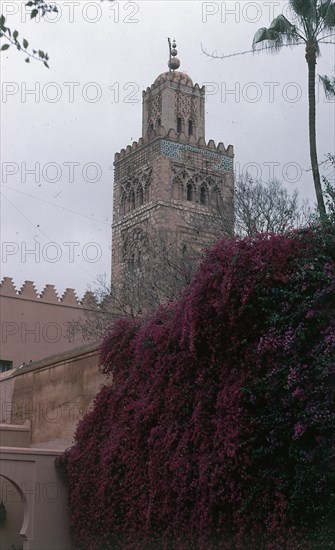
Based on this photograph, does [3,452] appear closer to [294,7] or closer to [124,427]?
[124,427]

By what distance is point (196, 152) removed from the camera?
46719 mm

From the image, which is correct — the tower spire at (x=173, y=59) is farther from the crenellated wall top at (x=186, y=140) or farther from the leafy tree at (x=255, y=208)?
the leafy tree at (x=255, y=208)

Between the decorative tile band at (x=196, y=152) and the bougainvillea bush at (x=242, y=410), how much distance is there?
3542cm

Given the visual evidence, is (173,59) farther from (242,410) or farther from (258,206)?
(242,410)

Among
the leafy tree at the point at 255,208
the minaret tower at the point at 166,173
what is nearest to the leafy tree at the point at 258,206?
the leafy tree at the point at 255,208

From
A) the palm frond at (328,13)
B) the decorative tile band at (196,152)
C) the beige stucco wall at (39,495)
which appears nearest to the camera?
the beige stucco wall at (39,495)

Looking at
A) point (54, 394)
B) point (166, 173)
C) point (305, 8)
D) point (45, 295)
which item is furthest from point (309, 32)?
point (166, 173)

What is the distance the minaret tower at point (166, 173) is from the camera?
147 feet

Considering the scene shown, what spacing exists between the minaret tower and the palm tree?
23.5 metres

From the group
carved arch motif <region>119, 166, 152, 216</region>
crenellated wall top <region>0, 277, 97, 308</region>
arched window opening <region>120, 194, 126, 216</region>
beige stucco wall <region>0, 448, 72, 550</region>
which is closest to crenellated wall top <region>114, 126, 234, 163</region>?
carved arch motif <region>119, 166, 152, 216</region>

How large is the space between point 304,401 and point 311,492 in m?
0.90

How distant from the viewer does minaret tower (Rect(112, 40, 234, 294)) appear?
44.8 m

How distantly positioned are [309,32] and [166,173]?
27462 mm

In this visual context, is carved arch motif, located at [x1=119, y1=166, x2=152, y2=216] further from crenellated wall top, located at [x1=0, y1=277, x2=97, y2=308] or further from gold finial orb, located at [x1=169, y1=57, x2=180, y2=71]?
crenellated wall top, located at [x1=0, y1=277, x2=97, y2=308]
